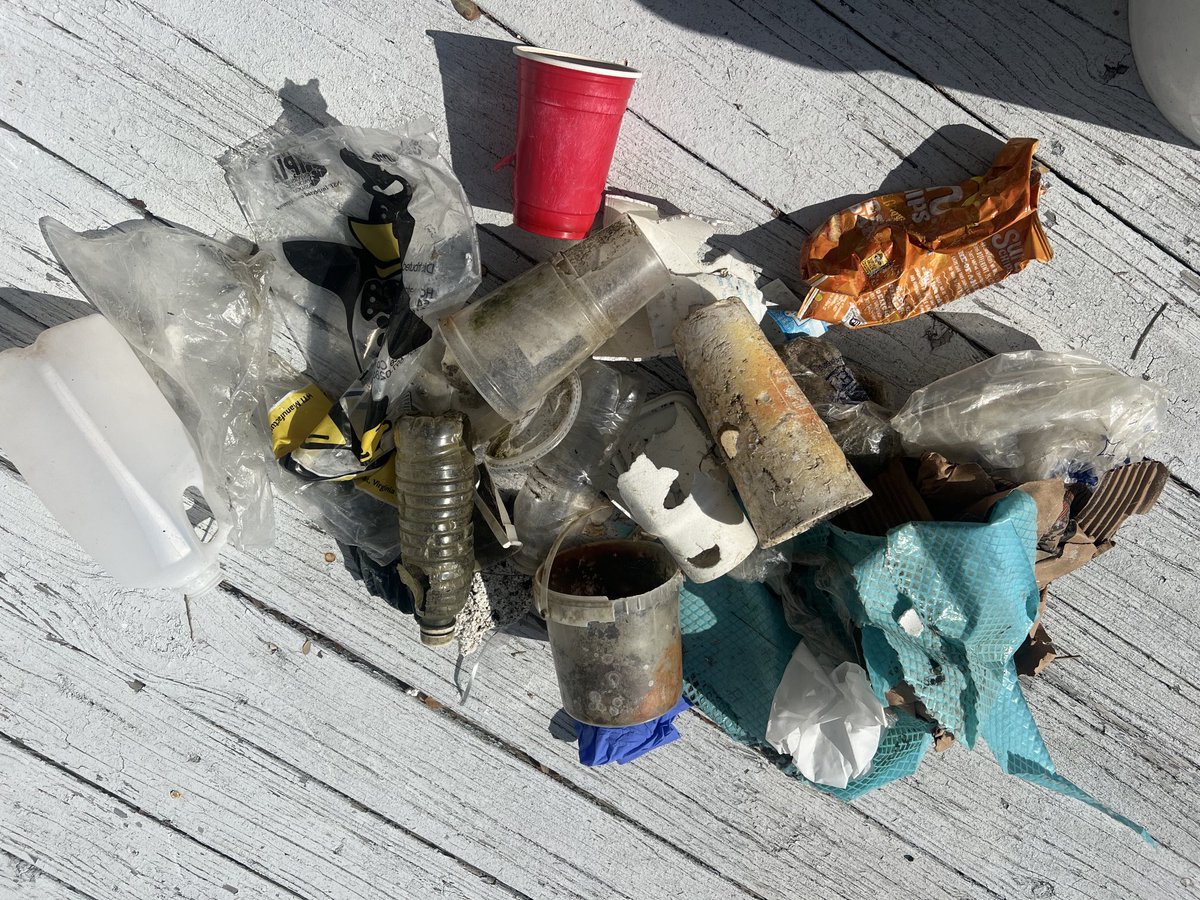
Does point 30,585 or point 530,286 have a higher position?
point 530,286

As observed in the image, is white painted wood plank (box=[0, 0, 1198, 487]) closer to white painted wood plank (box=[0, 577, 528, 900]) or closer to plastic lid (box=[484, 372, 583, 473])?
plastic lid (box=[484, 372, 583, 473])

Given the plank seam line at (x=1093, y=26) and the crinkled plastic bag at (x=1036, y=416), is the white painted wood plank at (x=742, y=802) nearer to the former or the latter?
the crinkled plastic bag at (x=1036, y=416)

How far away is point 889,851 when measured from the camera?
1.85 metres

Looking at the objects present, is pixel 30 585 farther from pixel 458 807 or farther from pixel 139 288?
pixel 458 807

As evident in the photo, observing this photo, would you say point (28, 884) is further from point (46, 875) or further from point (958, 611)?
point (958, 611)

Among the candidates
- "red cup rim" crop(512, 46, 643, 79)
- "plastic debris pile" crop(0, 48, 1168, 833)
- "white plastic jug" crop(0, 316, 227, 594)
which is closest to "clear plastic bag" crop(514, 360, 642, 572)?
"plastic debris pile" crop(0, 48, 1168, 833)

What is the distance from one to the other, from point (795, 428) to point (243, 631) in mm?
1430

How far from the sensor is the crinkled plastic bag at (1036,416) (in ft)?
4.70

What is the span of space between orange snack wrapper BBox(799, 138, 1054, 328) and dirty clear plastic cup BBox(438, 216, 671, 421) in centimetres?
40

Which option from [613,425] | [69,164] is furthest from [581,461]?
[69,164]

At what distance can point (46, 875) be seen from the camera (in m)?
1.82

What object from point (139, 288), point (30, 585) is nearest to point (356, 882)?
point (30, 585)

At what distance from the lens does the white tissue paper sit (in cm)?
153

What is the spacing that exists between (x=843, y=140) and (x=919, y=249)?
0.29 metres
